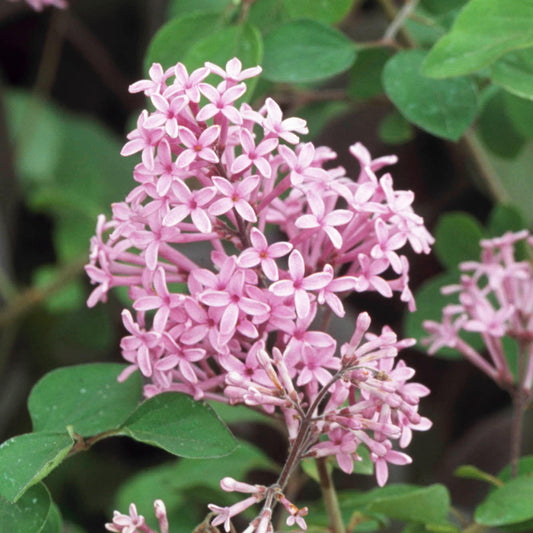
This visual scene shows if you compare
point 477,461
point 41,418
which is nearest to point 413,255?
point 477,461

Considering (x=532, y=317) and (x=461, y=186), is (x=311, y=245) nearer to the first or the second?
(x=532, y=317)

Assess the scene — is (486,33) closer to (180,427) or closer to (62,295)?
(180,427)

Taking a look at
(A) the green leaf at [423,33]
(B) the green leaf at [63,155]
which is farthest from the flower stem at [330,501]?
(B) the green leaf at [63,155]

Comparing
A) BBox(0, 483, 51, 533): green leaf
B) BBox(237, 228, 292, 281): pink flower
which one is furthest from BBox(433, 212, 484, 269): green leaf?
BBox(0, 483, 51, 533): green leaf

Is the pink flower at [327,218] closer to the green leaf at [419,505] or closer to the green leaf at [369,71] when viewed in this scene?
the green leaf at [419,505]

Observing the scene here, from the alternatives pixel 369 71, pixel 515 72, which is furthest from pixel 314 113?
pixel 515 72
